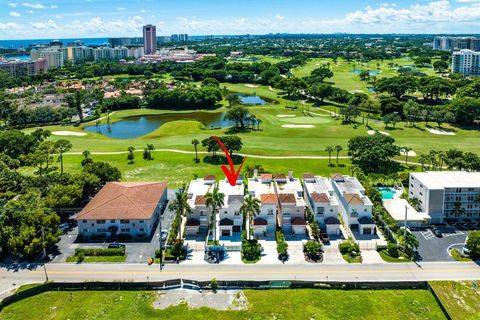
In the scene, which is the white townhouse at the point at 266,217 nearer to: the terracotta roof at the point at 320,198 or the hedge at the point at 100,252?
the terracotta roof at the point at 320,198

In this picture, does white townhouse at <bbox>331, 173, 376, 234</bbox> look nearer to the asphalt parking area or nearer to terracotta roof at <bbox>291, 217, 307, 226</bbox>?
the asphalt parking area

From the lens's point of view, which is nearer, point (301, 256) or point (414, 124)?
point (301, 256)

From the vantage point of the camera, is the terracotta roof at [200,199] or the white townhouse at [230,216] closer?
the white townhouse at [230,216]

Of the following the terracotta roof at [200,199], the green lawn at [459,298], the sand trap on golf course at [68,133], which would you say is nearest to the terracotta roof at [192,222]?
the terracotta roof at [200,199]

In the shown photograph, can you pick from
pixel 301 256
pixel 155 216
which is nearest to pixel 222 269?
pixel 301 256

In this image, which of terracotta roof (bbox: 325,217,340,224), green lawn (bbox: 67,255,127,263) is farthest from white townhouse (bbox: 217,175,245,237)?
green lawn (bbox: 67,255,127,263)

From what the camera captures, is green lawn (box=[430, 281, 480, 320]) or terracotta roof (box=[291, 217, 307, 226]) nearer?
green lawn (box=[430, 281, 480, 320])

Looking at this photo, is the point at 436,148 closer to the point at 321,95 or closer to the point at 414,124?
the point at 414,124
